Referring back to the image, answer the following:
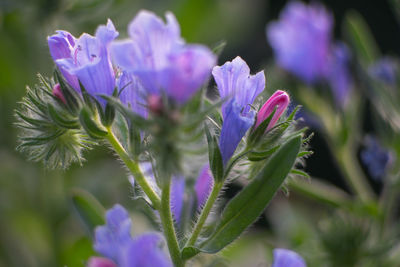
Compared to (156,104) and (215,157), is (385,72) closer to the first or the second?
(215,157)

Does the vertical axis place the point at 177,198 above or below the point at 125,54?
below

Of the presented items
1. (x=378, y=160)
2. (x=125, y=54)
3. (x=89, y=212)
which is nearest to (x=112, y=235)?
(x=125, y=54)

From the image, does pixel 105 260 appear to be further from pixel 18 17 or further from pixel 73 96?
pixel 18 17

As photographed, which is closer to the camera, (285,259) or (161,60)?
(161,60)

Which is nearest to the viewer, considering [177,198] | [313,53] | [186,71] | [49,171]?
[186,71]

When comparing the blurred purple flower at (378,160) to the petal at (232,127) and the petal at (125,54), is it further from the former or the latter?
the petal at (125,54)

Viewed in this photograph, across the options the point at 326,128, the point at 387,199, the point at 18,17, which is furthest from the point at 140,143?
the point at 18,17

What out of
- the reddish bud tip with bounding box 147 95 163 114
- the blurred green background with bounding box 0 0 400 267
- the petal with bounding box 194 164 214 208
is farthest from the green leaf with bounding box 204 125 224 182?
the blurred green background with bounding box 0 0 400 267

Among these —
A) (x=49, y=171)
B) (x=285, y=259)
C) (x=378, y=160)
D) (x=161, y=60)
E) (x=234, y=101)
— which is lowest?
(x=378, y=160)
